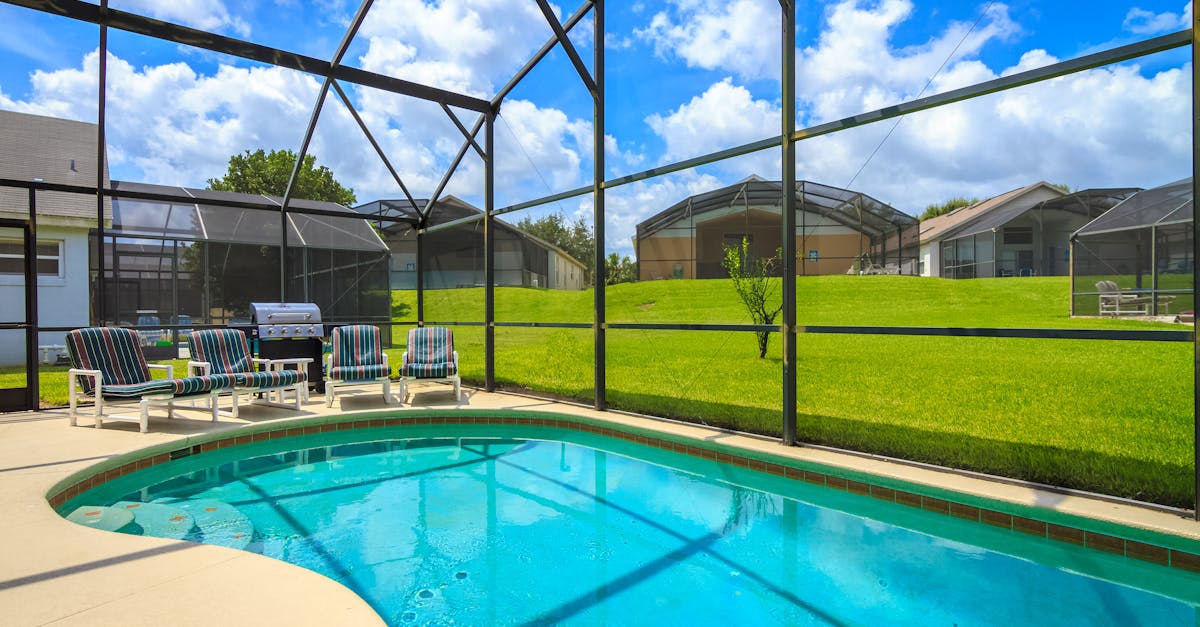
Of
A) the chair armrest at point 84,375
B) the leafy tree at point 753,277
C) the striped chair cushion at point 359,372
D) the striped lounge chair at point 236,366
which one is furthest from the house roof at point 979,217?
the chair armrest at point 84,375

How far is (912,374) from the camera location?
7863mm

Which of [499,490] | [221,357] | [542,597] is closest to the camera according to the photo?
[542,597]

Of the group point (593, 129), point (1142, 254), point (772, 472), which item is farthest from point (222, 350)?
point (1142, 254)

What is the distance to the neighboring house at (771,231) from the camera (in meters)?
5.31

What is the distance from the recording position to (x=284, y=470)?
15.0ft

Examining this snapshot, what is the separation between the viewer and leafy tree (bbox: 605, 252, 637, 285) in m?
7.54

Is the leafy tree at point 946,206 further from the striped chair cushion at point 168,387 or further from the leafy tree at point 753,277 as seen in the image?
the striped chair cushion at point 168,387

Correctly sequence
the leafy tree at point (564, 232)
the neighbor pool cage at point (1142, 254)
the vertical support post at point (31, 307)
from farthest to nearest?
the leafy tree at point (564, 232) → the vertical support post at point (31, 307) → the neighbor pool cage at point (1142, 254)

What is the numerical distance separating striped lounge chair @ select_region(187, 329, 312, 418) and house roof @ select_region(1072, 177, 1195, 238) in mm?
6867

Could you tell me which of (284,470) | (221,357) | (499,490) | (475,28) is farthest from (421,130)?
(499,490)

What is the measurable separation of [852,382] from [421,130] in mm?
7128

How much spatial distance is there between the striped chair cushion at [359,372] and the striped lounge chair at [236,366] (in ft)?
1.34

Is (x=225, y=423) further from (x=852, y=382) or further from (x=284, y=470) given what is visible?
(x=852, y=382)

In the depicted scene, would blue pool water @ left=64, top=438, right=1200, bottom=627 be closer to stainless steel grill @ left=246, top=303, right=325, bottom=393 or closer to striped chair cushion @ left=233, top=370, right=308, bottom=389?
striped chair cushion @ left=233, top=370, right=308, bottom=389
